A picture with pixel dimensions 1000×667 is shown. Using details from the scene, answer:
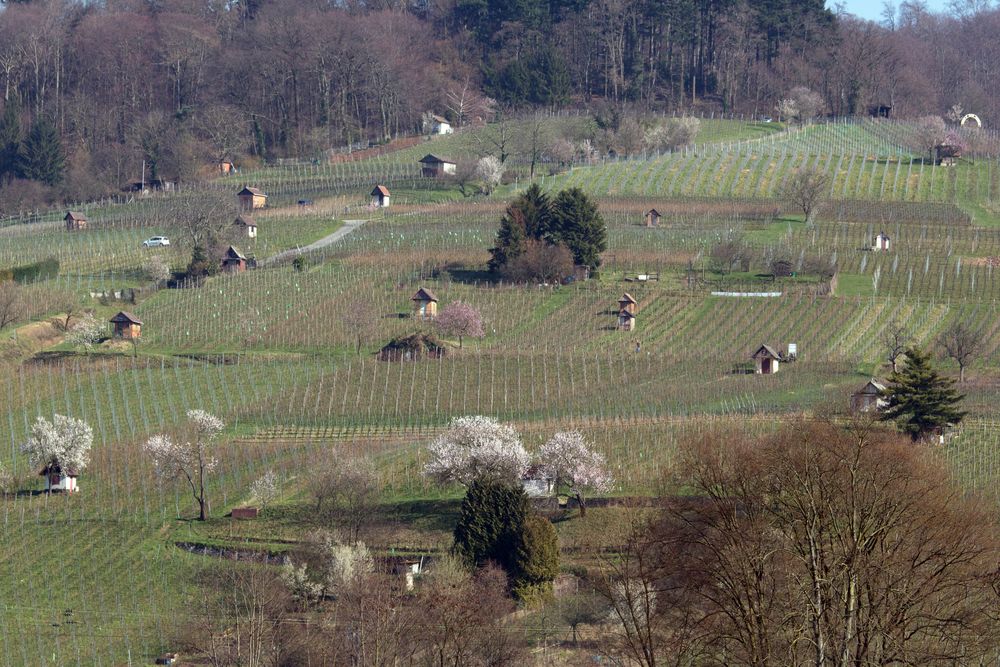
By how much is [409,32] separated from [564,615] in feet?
413

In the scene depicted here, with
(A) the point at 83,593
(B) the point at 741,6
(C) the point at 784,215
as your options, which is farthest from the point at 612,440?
(B) the point at 741,6

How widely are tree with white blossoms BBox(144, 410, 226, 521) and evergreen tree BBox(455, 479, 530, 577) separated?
33.2ft

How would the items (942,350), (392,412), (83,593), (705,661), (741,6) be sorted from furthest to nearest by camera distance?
(741,6), (942,350), (392,412), (83,593), (705,661)

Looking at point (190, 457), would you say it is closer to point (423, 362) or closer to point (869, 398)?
point (423, 362)

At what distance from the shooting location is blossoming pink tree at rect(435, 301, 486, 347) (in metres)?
76.7

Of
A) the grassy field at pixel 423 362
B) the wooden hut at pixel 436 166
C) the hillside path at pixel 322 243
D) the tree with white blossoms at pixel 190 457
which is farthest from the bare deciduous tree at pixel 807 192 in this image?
the tree with white blossoms at pixel 190 457

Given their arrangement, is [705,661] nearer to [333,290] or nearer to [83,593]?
[83,593]

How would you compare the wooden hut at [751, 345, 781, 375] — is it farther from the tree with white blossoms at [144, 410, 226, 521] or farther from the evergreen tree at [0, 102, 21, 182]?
the evergreen tree at [0, 102, 21, 182]

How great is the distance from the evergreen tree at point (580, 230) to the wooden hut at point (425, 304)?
10178 millimetres

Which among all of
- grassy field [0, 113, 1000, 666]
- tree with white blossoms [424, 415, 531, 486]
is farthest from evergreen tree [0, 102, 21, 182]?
tree with white blossoms [424, 415, 531, 486]

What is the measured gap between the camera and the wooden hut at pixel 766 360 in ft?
233

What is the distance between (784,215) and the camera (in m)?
104

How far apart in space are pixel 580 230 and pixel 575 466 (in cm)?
3647

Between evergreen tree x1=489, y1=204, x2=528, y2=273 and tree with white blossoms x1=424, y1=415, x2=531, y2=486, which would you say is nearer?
tree with white blossoms x1=424, y1=415, x2=531, y2=486
